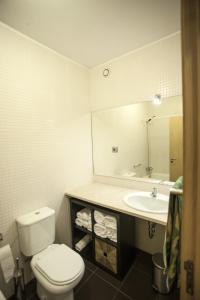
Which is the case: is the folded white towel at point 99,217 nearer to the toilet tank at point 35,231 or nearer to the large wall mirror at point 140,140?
the toilet tank at point 35,231

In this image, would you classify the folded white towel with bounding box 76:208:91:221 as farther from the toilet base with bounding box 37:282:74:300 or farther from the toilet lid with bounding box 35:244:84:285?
the toilet base with bounding box 37:282:74:300

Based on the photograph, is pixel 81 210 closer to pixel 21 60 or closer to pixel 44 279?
pixel 44 279

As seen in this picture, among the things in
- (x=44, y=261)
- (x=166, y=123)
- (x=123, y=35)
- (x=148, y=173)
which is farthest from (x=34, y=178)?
(x=123, y=35)

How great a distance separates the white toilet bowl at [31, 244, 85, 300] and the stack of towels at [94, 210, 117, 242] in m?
0.38

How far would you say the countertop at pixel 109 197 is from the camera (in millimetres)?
1341

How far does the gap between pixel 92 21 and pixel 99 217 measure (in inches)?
76.5

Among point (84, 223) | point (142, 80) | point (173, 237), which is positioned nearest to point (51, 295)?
point (84, 223)

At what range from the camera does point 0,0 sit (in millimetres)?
1165

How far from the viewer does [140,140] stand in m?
2.03

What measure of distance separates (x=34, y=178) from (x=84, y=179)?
0.80 meters

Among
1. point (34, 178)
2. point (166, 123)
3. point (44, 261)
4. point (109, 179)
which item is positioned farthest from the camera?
point (109, 179)

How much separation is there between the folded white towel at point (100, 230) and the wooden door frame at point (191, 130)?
122cm

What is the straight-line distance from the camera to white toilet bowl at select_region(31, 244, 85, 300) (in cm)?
117

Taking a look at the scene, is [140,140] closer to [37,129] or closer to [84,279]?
[37,129]
